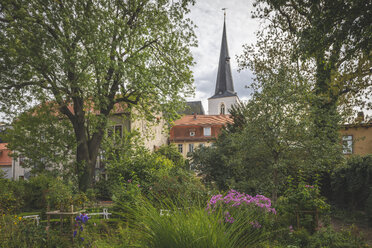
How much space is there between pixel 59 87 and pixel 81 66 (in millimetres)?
1573

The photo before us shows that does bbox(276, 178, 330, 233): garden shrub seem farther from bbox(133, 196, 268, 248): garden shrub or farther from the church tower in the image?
the church tower

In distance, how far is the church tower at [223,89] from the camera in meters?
64.8

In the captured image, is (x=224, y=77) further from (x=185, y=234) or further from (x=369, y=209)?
(x=185, y=234)

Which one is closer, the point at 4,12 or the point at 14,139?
the point at 4,12

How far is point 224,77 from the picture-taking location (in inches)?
2697

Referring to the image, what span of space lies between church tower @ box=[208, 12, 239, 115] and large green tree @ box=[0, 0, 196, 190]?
52.6 m

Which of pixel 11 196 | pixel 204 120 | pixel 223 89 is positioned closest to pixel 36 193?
pixel 11 196

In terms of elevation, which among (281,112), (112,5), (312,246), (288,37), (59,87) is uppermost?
(112,5)

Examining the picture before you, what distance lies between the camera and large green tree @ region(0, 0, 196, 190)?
1000cm

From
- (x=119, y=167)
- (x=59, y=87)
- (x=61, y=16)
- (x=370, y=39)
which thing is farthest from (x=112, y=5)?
(x=370, y=39)

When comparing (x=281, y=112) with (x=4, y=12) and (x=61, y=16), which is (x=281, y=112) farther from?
(x=4, y=12)

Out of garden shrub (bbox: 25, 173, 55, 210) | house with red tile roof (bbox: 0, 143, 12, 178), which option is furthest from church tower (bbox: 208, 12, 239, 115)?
garden shrub (bbox: 25, 173, 55, 210)

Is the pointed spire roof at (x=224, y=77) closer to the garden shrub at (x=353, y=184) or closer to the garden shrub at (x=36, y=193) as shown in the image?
the garden shrub at (x=353, y=184)

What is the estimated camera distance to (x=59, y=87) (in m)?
11.2
